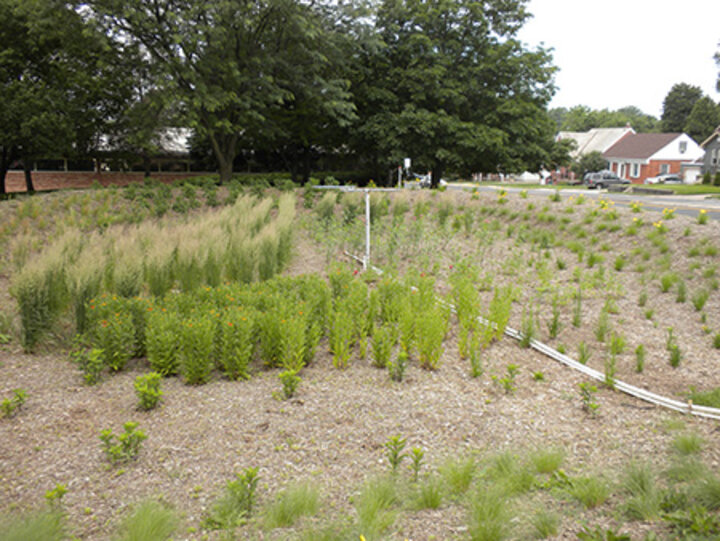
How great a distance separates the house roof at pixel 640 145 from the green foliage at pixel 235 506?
53848mm

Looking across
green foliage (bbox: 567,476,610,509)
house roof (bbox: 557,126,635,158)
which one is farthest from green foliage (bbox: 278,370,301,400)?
house roof (bbox: 557,126,635,158)

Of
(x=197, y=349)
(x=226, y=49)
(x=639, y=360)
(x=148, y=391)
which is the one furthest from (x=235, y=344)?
(x=226, y=49)

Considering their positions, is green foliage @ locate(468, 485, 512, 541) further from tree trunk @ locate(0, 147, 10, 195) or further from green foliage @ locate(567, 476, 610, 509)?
tree trunk @ locate(0, 147, 10, 195)

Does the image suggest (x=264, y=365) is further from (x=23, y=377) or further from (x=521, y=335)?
(x=521, y=335)

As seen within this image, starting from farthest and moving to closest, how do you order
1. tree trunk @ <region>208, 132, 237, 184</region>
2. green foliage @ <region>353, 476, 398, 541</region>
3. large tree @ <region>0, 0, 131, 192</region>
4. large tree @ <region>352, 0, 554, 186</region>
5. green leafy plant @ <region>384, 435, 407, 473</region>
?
large tree @ <region>352, 0, 554, 186</region>, tree trunk @ <region>208, 132, 237, 184</region>, large tree @ <region>0, 0, 131, 192</region>, green leafy plant @ <region>384, 435, 407, 473</region>, green foliage @ <region>353, 476, 398, 541</region>

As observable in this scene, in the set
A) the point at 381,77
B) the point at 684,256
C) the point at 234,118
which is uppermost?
the point at 381,77

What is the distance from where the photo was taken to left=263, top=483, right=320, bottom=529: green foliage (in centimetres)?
239

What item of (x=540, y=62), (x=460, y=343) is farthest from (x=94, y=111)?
(x=460, y=343)

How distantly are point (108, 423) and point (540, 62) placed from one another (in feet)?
70.5

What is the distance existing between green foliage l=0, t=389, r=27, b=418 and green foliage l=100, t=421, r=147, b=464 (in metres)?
0.90

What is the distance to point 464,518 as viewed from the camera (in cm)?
241

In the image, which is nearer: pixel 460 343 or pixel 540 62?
pixel 460 343

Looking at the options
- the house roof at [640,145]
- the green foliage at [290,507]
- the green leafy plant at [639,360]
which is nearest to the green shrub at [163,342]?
the green foliage at [290,507]

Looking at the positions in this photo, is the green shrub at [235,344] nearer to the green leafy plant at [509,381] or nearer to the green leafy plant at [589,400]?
the green leafy plant at [509,381]
